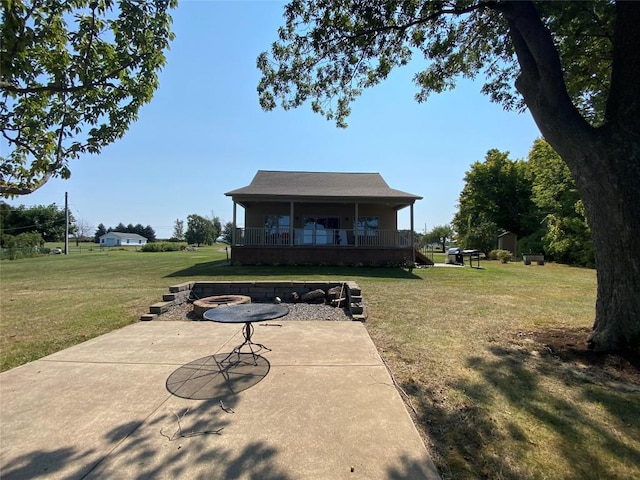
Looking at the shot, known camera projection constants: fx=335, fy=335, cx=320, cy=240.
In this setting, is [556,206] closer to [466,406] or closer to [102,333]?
[466,406]

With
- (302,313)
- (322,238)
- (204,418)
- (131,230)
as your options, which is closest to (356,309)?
(302,313)

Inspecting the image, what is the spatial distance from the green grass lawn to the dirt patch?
57 millimetres

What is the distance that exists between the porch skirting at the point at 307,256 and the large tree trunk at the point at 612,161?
37.8 feet

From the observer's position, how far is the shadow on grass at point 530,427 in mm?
2242

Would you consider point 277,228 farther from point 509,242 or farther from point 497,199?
point 497,199

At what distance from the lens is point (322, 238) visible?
56.9 feet

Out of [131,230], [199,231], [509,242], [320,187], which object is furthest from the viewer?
[131,230]

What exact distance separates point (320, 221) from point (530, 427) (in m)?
15.9

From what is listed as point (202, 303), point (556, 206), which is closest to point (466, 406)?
point (202, 303)

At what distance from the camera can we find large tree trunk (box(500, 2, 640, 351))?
3.85 metres

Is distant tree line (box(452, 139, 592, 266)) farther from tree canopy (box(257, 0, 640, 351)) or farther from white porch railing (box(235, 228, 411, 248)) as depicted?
tree canopy (box(257, 0, 640, 351))

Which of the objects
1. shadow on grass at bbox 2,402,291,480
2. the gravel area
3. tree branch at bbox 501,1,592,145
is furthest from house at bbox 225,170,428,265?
shadow on grass at bbox 2,402,291,480

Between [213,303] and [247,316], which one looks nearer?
[247,316]

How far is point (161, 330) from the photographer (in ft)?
18.6
